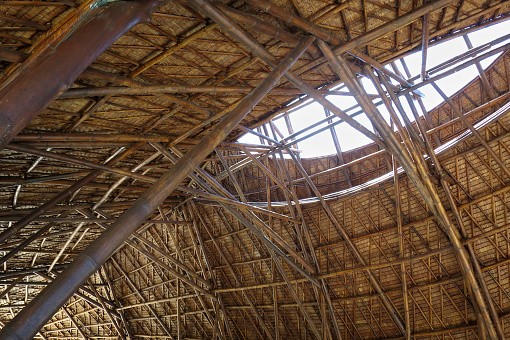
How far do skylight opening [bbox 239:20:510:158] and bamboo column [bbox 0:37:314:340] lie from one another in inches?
325

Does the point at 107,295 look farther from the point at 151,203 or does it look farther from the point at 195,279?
the point at 151,203

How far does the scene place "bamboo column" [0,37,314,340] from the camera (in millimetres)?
4551

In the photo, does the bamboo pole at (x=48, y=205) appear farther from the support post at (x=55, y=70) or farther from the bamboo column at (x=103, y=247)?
the support post at (x=55, y=70)

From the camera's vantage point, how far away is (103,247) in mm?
5488

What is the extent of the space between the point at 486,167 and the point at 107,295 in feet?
85.0

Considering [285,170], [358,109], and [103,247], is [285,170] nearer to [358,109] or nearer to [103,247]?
[358,109]

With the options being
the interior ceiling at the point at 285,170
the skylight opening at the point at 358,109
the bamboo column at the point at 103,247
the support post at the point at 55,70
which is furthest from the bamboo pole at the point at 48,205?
the support post at the point at 55,70

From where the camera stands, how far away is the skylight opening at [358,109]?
52.1 ft

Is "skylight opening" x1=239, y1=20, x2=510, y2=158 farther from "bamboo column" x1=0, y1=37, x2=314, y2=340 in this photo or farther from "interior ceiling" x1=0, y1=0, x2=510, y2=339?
"bamboo column" x1=0, y1=37, x2=314, y2=340

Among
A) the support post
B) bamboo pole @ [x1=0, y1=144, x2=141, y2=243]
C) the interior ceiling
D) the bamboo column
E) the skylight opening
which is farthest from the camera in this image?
the skylight opening

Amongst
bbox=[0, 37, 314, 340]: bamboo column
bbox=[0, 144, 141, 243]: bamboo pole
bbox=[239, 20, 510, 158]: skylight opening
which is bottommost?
bbox=[0, 37, 314, 340]: bamboo column

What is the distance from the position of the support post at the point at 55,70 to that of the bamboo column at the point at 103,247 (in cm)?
176

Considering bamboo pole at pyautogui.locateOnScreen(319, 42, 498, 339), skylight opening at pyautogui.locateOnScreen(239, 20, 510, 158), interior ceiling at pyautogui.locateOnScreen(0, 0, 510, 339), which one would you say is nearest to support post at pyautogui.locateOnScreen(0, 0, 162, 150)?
interior ceiling at pyautogui.locateOnScreen(0, 0, 510, 339)

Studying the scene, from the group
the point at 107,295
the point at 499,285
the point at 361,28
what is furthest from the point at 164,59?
the point at 107,295
